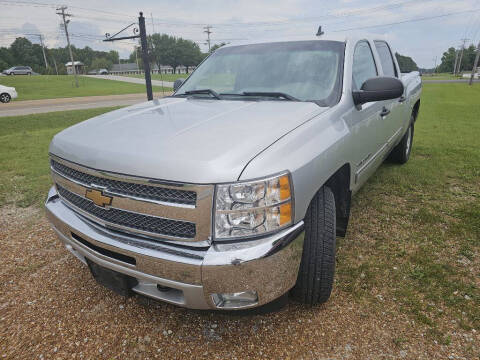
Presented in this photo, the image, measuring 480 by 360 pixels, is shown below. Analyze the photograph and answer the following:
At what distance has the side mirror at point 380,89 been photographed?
2.47 metres

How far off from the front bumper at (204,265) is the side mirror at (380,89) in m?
1.31

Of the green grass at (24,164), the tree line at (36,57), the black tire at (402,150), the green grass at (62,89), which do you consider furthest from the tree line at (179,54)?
the black tire at (402,150)

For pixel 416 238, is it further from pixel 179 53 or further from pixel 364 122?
pixel 179 53

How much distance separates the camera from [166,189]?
1632 mm

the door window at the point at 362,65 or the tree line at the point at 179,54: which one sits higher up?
the tree line at the point at 179,54

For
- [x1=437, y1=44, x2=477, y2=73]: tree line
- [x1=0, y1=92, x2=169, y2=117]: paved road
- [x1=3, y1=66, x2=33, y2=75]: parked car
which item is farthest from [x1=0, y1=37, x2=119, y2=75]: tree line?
[x1=437, y1=44, x2=477, y2=73]: tree line

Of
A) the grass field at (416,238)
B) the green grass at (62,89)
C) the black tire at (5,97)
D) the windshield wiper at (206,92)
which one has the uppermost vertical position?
the windshield wiper at (206,92)

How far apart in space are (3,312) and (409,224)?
138 inches

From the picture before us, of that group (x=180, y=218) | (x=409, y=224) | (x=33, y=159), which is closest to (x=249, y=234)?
(x=180, y=218)

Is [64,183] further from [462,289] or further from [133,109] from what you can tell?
[462,289]

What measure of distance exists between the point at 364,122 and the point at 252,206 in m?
1.57

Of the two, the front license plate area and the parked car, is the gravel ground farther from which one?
the parked car

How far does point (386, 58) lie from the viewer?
13.0 ft

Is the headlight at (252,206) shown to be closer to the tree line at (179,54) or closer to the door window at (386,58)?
the door window at (386,58)
